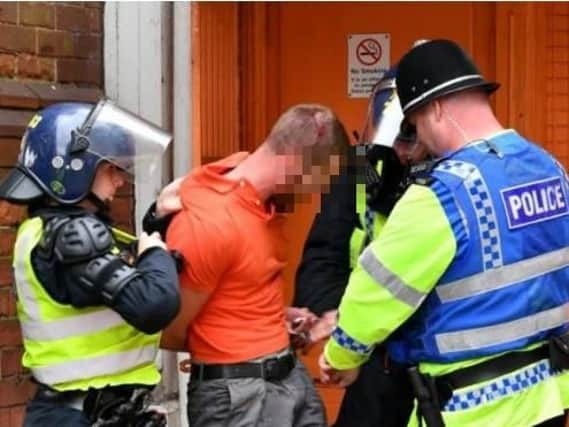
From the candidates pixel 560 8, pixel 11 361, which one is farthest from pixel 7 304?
pixel 560 8

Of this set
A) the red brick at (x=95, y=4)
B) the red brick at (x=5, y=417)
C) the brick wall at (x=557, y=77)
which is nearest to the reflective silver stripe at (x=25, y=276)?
the red brick at (x=5, y=417)

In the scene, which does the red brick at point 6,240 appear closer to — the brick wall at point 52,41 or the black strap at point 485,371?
the brick wall at point 52,41

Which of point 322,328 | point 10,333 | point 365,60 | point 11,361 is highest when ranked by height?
point 365,60

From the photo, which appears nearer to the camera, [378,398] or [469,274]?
[469,274]

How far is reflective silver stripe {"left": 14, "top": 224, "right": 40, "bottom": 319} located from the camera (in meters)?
3.03

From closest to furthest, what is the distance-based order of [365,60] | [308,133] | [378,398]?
[308,133]
[378,398]
[365,60]

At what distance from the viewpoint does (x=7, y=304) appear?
4.46 m

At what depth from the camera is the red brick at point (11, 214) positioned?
14.5 ft

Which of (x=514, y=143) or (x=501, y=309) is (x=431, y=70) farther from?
(x=501, y=309)

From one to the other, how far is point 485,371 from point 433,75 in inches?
30.1

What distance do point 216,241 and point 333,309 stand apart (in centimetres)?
59

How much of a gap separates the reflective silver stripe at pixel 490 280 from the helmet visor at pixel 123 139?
0.91 m

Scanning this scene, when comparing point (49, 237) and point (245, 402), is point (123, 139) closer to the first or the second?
point (49, 237)

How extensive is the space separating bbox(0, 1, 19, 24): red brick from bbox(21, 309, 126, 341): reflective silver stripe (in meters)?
1.85
